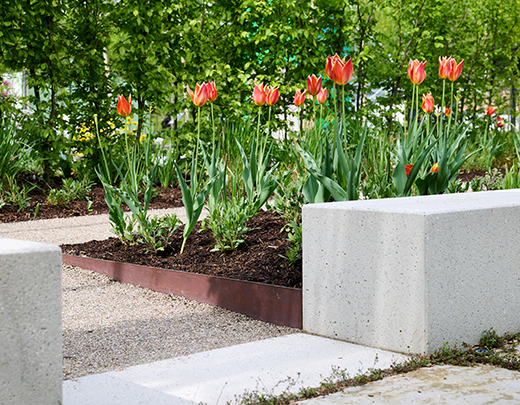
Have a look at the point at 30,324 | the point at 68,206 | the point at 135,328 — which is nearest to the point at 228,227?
the point at 135,328

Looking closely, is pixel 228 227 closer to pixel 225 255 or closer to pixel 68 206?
pixel 225 255

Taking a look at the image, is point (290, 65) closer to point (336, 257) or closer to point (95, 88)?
point (95, 88)

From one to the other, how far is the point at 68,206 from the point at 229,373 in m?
4.18

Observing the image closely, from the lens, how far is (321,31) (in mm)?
8273

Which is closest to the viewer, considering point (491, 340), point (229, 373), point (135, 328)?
point (229, 373)

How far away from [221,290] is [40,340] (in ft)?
5.42

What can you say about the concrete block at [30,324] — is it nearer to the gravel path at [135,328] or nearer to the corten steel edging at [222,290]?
the gravel path at [135,328]

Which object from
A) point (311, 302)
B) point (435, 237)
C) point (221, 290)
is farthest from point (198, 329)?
point (435, 237)

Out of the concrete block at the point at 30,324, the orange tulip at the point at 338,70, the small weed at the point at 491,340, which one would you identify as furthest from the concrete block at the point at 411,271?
the concrete block at the point at 30,324

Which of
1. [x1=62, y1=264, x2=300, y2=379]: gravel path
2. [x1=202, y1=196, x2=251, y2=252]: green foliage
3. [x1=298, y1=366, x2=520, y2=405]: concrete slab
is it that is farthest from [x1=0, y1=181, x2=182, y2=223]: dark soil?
[x1=298, y1=366, x2=520, y2=405]: concrete slab

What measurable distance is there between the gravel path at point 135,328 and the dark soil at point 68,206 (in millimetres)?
2102

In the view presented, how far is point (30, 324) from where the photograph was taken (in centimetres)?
165

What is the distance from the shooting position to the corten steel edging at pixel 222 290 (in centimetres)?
298

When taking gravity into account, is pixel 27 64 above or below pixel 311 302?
above
